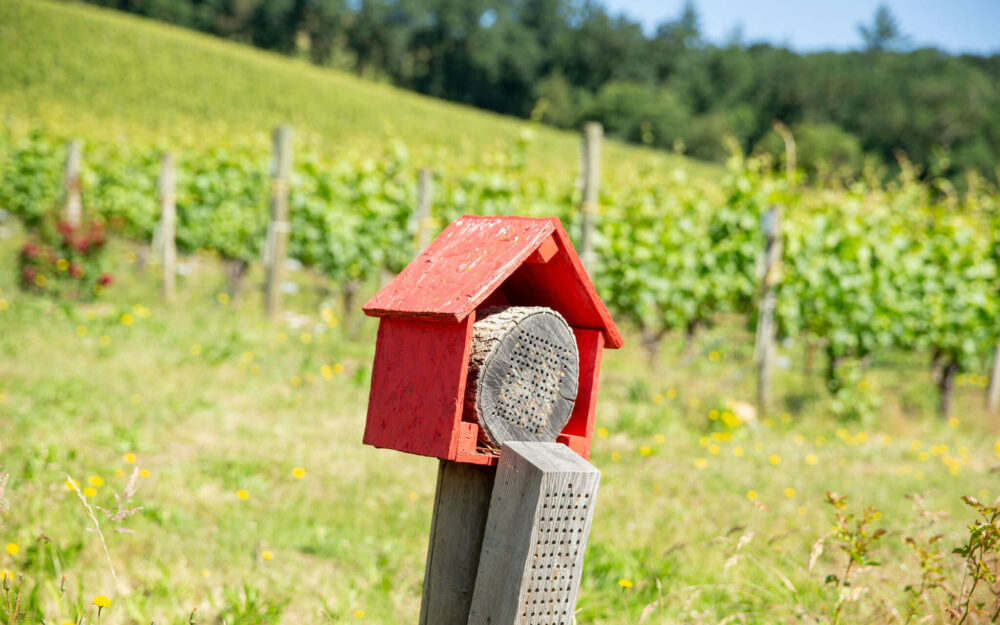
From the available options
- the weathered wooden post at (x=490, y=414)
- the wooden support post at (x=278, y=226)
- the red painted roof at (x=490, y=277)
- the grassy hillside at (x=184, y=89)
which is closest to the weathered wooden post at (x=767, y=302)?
the wooden support post at (x=278, y=226)

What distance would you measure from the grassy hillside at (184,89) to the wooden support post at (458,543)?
30.2 meters

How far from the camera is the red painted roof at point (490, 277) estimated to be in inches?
72.9

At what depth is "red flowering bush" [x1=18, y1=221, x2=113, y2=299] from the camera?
28.7ft

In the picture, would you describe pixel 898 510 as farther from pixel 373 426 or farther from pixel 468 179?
pixel 468 179

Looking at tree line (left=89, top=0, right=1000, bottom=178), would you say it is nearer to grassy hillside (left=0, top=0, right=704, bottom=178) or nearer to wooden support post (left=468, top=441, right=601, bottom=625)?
grassy hillside (left=0, top=0, right=704, bottom=178)

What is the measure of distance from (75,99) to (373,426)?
1498 inches

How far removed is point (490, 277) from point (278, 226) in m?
7.18

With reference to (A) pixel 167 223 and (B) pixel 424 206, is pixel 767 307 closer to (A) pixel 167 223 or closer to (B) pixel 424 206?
(B) pixel 424 206

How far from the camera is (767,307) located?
7.12 metres

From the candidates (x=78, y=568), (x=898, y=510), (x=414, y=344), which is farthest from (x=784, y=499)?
(x=78, y=568)

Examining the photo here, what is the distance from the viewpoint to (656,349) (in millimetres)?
9289

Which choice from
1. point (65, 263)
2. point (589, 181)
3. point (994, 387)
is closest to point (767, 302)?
point (589, 181)

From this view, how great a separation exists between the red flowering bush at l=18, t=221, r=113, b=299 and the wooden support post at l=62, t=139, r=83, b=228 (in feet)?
1.02

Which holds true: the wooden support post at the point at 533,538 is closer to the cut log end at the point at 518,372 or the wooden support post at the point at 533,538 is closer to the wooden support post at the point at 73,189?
the cut log end at the point at 518,372
